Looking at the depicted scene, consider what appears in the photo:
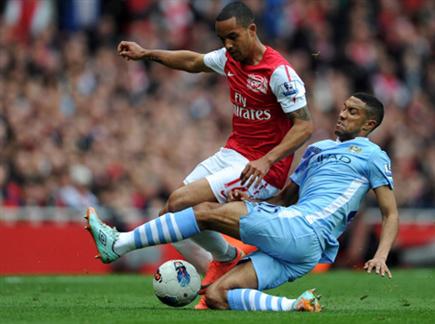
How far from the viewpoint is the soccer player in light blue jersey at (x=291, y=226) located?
409 inches

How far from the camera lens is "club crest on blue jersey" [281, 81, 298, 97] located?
35.6 feet

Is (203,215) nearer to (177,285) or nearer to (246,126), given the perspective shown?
(177,285)

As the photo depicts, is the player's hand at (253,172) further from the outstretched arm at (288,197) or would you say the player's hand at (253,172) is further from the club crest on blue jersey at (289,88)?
the outstretched arm at (288,197)

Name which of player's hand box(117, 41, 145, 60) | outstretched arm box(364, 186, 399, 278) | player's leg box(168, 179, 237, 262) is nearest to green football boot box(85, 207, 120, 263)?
player's leg box(168, 179, 237, 262)

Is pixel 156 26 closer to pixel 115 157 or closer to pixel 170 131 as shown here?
pixel 170 131

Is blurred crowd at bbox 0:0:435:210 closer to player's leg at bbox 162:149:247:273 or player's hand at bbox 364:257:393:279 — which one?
player's leg at bbox 162:149:247:273

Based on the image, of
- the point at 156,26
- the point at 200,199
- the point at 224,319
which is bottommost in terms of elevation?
the point at 224,319

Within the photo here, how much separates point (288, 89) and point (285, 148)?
0.53 metres

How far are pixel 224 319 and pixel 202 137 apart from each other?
484 inches

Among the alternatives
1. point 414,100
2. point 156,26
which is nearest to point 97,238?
point 156,26

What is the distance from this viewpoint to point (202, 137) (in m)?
21.7

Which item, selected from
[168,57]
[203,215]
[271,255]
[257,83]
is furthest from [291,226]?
[168,57]

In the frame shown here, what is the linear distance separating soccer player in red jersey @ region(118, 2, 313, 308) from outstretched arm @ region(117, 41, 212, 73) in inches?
0.5

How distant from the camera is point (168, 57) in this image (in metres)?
12.0
